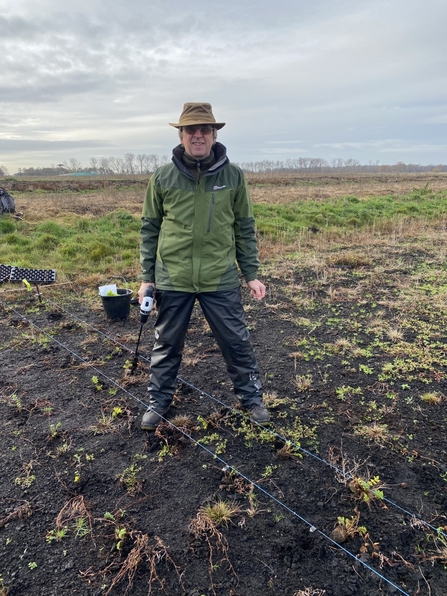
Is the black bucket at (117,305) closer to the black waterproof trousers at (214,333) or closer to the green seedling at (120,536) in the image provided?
the black waterproof trousers at (214,333)

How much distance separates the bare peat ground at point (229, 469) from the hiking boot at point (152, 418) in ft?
0.23

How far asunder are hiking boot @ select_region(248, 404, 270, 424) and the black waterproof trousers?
40 millimetres

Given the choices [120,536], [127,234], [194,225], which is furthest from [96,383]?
[127,234]

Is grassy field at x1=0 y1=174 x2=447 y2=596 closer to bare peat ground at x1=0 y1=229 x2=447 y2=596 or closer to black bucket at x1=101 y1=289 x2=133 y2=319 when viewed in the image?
bare peat ground at x1=0 y1=229 x2=447 y2=596

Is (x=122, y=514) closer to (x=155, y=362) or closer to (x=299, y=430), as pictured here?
(x=155, y=362)

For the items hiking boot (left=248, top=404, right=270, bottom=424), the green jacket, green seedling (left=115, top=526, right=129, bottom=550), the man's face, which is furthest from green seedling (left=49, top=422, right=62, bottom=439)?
the man's face

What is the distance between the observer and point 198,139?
2557 mm

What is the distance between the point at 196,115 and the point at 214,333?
1.51 meters

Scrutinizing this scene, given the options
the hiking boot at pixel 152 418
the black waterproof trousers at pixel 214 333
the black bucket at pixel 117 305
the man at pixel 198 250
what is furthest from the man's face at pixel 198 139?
the black bucket at pixel 117 305

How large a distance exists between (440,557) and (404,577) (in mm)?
226

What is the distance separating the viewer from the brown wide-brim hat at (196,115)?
2.50 meters

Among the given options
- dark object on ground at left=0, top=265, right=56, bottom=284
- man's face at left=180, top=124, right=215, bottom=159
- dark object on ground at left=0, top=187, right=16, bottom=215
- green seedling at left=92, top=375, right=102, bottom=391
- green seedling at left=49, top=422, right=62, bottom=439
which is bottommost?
green seedling at left=92, top=375, right=102, bottom=391

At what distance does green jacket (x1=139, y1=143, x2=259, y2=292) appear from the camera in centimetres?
266

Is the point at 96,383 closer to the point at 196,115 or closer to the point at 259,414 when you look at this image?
the point at 259,414
